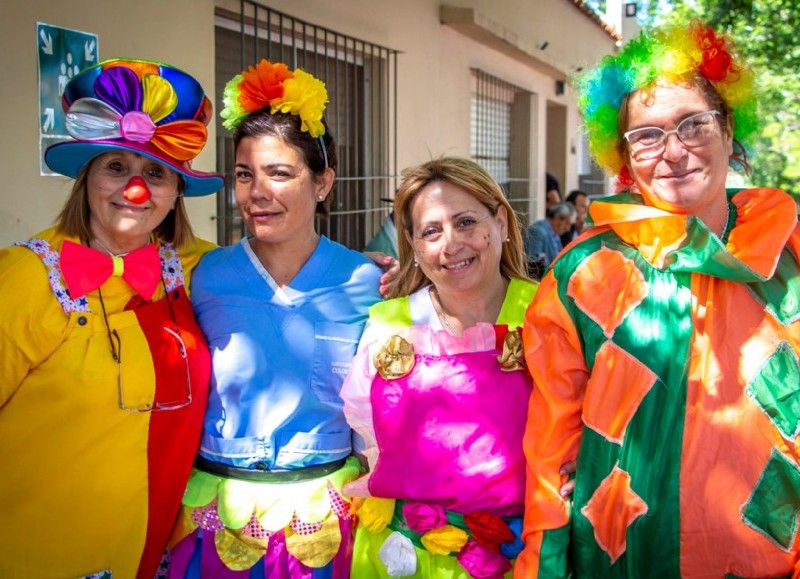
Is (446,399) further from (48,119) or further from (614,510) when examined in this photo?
(48,119)

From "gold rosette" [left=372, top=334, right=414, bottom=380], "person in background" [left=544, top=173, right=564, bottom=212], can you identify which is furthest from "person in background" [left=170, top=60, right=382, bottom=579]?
"person in background" [left=544, top=173, right=564, bottom=212]

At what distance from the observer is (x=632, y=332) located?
192 centimetres

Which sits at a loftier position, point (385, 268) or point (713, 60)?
point (713, 60)

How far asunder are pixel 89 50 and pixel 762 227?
300 cm

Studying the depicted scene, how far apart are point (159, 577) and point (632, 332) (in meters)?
1.56

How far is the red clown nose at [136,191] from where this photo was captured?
230 centimetres

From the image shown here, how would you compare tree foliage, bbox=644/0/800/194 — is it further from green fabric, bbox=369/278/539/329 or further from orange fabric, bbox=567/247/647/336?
orange fabric, bbox=567/247/647/336

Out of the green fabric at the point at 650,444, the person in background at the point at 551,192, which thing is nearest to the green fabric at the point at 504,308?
the green fabric at the point at 650,444

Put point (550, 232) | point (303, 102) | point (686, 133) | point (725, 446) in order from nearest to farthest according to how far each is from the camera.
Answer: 1. point (725, 446)
2. point (686, 133)
3. point (303, 102)
4. point (550, 232)

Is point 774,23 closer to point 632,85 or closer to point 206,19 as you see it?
point 206,19

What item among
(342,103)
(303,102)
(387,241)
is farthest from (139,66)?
(342,103)

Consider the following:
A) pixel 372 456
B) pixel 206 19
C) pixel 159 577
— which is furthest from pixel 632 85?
pixel 206 19

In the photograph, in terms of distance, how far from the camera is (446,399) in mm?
2203

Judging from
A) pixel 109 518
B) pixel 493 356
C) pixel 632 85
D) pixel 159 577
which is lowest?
pixel 159 577
